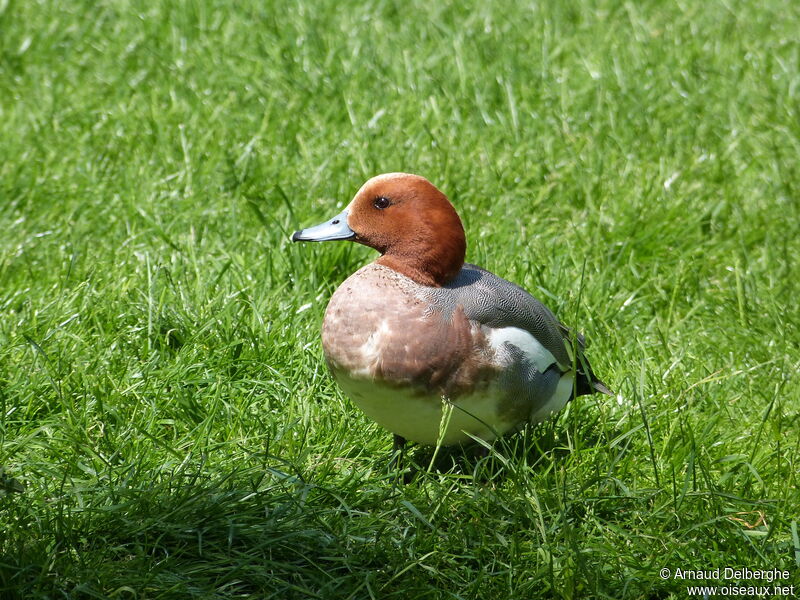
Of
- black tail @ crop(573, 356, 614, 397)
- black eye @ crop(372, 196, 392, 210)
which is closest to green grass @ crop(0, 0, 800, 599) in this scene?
black tail @ crop(573, 356, 614, 397)

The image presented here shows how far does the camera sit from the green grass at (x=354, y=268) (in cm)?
271

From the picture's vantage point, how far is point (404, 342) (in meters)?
2.88

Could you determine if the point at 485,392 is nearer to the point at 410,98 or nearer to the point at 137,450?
the point at 137,450

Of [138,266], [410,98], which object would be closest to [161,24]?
[410,98]

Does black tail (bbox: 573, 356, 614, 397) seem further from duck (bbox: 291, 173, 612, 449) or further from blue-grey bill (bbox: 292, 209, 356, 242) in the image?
blue-grey bill (bbox: 292, 209, 356, 242)

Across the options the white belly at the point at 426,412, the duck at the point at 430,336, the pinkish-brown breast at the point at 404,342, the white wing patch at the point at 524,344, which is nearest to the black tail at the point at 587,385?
the duck at the point at 430,336

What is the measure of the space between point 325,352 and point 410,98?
2.50 meters

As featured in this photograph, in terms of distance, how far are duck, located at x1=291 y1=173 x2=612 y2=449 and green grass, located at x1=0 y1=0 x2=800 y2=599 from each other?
183 mm

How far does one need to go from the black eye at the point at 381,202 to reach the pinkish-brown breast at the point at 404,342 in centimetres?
25

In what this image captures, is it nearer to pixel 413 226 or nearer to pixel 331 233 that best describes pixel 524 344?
pixel 413 226

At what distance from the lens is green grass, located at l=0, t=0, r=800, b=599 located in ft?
8.90

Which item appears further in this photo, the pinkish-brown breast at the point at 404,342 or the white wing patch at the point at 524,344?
the white wing patch at the point at 524,344

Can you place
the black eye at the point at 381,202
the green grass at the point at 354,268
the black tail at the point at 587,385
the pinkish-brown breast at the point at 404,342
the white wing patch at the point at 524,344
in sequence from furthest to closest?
the black tail at the point at 587,385 < the black eye at the point at 381,202 < the white wing patch at the point at 524,344 < the pinkish-brown breast at the point at 404,342 < the green grass at the point at 354,268

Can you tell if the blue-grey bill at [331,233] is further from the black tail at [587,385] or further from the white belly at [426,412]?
the black tail at [587,385]
